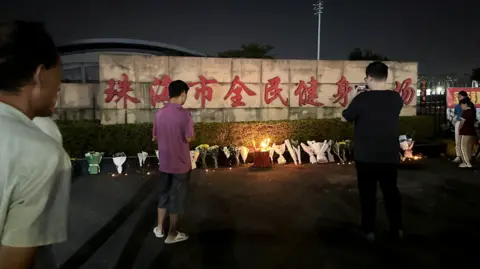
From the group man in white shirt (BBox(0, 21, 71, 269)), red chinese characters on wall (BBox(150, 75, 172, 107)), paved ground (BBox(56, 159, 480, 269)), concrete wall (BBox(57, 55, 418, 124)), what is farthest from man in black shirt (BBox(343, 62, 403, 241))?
red chinese characters on wall (BBox(150, 75, 172, 107))

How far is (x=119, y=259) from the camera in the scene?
3.61m

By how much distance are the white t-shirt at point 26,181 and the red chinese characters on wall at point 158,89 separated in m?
7.33

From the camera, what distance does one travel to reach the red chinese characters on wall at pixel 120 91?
8.10 meters

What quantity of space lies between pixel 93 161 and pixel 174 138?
3.77 m

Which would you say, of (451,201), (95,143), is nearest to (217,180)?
(95,143)

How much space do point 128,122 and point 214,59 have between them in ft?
7.62

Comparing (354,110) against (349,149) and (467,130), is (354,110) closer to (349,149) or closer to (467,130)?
(349,149)

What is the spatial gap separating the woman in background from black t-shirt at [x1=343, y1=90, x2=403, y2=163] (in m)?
4.48

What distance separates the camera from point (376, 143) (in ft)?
12.8

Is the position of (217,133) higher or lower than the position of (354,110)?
lower

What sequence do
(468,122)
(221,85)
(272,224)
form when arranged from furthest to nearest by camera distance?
(221,85), (468,122), (272,224)

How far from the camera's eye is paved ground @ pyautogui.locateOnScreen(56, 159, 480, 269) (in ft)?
11.7

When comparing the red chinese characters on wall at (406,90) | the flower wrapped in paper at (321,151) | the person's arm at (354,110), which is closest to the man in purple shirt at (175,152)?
the person's arm at (354,110)

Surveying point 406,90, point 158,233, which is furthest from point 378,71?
point 406,90
